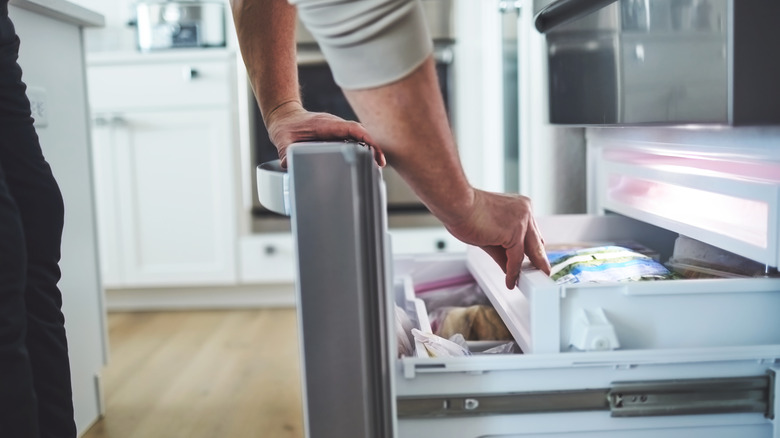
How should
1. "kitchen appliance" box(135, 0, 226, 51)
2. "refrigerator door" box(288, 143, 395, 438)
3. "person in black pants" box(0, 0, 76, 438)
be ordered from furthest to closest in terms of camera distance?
"kitchen appliance" box(135, 0, 226, 51)
"person in black pants" box(0, 0, 76, 438)
"refrigerator door" box(288, 143, 395, 438)

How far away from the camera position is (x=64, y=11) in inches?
55.2

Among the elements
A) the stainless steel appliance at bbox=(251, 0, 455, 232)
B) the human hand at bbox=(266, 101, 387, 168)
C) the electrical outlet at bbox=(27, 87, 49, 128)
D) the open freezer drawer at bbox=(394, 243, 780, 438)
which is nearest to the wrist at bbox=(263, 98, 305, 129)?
the human hand at bbox=(266, 101, 387, 168)

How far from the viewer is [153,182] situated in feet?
8.45

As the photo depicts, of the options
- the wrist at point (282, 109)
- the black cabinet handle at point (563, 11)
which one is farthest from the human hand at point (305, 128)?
the black cabinet handle at point (563, 11)

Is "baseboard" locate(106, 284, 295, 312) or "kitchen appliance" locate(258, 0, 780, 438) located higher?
"kitchen appliance" locate(258, 0, 780, 438)

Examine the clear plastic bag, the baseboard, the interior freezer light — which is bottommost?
the baseboard

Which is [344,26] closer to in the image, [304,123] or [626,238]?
[304,123]

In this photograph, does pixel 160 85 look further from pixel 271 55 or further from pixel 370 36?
pixel 370 36

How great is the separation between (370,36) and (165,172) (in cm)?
208

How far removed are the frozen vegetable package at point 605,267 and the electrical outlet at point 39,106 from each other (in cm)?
89

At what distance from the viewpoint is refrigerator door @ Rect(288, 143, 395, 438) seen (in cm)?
61

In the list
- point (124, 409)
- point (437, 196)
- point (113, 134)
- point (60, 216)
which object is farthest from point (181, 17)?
point (437, 196)

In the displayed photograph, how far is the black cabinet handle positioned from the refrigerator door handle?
44 cm

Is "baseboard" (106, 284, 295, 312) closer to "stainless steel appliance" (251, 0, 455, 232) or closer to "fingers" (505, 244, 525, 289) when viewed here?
"stainless steel appliance" (251, 0, 455, 232)
